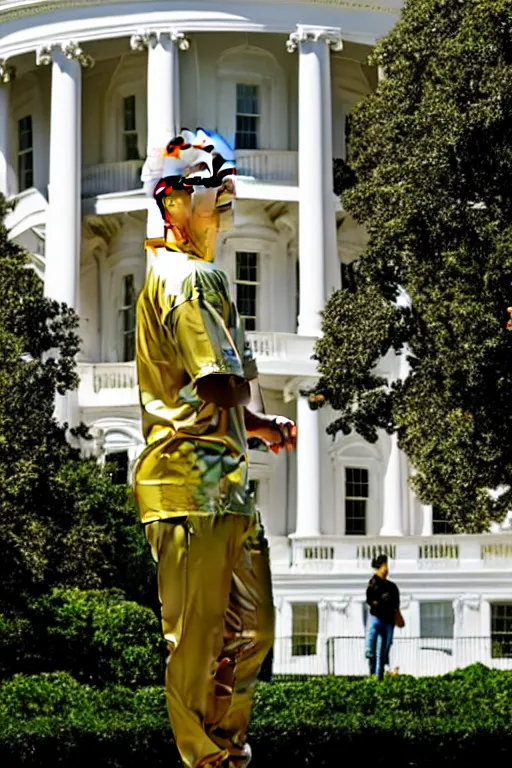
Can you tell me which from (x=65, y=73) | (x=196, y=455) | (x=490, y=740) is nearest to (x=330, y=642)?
(x=65, y=73)

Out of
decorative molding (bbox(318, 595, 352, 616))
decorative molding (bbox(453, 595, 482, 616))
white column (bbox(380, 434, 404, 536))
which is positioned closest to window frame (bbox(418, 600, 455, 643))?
decorative molding (bbox(453, 595, 482, 616))

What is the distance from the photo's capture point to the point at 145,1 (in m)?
53.4

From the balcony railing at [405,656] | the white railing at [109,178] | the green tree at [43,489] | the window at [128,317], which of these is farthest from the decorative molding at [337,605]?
the white railing at [109,178]

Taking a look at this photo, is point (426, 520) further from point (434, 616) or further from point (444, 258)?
point (444, 258)

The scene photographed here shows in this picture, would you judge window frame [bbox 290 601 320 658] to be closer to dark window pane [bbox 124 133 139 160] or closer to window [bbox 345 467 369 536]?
window [bbox 345 467 369 536]

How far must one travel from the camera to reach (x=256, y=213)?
55531mm

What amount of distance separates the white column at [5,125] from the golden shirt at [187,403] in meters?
46.9

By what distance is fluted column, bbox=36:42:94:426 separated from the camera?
52.4 meters

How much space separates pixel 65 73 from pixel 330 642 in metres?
19.6

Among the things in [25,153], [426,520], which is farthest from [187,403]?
[25,153]

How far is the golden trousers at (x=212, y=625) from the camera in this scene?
8.56 metres

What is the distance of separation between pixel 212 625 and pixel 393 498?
43680mm

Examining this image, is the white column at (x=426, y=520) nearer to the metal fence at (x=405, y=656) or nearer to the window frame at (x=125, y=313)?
the window frame at (x=125, y=313)

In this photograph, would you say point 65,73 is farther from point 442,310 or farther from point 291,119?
point 442,310
